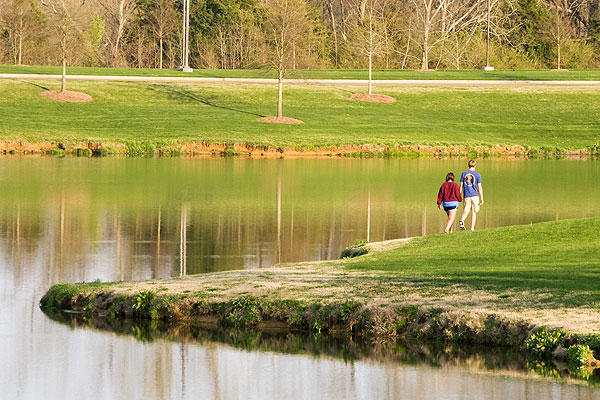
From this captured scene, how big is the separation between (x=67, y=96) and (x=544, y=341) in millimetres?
54599

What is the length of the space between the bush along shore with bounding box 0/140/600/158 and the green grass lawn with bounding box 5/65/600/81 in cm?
2042

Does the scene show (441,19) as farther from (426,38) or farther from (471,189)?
(471,189)

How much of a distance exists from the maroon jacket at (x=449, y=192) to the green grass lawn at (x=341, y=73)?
160ft

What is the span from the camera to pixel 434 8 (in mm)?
103062

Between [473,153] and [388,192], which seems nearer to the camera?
[388,192]

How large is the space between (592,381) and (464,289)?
3838mm

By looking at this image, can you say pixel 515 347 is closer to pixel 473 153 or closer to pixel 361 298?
pixel 361 298

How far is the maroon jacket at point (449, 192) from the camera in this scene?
91.1ft

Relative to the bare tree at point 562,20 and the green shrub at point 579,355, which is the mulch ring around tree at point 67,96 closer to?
Result: the bare tree at point 562,20

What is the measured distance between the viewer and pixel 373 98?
7181cm

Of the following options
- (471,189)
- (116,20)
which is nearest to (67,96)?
(116,20)

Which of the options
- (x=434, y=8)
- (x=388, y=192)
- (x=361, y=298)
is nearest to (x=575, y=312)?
(x=361, y=298)

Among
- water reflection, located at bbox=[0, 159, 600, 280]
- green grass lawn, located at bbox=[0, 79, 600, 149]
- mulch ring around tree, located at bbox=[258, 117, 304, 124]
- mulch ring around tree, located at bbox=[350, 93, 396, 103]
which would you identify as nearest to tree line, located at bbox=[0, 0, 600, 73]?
green grass lawn, located at bbox=[0, 79, 600, 149]

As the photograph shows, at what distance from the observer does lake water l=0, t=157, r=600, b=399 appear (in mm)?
14000
